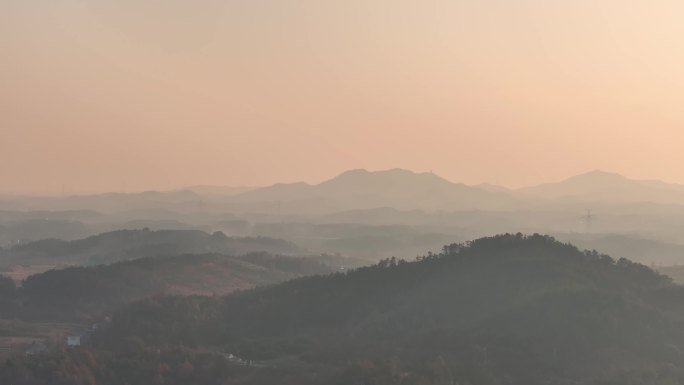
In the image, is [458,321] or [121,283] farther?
[121,283]

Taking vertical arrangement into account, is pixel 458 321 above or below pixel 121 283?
below

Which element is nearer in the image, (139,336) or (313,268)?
(139,336)

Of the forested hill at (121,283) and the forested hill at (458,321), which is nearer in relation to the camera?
the forested hill at (458,321)

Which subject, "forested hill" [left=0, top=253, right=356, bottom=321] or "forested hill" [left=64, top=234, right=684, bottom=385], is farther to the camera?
"forested hill" [left=0, top=253, right=356, bottom=321]

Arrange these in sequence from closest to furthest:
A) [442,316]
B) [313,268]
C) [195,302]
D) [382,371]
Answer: [382,371] < [442,316] < [195,302] < [313,268]

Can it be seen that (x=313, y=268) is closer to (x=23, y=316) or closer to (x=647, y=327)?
(x=23, y=316)

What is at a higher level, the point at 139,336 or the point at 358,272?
the point at 358,272

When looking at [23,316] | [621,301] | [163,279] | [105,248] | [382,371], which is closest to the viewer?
[382,371]

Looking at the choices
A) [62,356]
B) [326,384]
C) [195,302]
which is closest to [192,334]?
[195,302]
